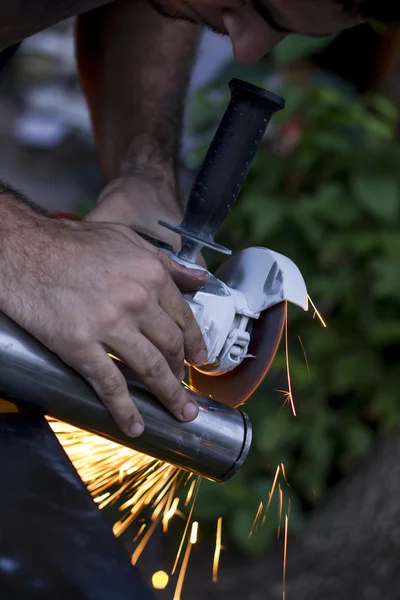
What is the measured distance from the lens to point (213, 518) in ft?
10.5

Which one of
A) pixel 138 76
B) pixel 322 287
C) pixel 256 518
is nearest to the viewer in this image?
pixel 138 76

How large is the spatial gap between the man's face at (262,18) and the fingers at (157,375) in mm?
654

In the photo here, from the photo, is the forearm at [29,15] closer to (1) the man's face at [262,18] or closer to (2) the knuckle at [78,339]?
(1) the man's face at [262,18]

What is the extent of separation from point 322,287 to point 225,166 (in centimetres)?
188

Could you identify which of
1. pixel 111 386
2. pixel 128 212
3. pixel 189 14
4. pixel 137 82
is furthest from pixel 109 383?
pixel 137 82

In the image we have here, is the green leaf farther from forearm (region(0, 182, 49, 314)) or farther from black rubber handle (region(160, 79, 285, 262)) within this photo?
forearm (region(0, 182, 49, 314))

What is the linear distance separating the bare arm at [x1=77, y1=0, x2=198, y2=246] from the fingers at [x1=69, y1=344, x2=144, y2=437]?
32.8 inches

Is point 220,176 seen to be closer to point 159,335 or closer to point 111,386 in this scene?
point 159,335

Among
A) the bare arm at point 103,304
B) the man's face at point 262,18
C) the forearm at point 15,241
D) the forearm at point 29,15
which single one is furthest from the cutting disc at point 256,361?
the forearm at point 29,15

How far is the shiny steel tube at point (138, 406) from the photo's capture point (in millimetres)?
1071

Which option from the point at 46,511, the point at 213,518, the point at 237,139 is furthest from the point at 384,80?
the point at 46,511

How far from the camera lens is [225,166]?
136cm

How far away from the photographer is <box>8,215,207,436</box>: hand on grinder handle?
1085mm

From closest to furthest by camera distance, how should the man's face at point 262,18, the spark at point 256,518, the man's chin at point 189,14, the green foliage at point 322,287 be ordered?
the man's face at point 262,18 → the man's chin at point 189,14 → the spark at point 256,518 → the green foliage at point 322,287
